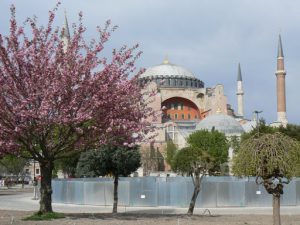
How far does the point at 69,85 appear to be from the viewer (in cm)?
1972

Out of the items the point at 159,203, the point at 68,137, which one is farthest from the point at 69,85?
the point at 159,203

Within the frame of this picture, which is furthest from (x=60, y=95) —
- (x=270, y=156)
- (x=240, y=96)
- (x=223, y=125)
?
(x=240, y=96)

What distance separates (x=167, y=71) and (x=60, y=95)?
104 meters

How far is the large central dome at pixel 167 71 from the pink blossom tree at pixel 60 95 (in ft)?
328

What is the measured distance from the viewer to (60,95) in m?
19.6

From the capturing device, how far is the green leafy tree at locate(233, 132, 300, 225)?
1502 cm

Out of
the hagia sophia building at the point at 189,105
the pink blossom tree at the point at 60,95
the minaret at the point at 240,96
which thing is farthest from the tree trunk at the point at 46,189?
the minaret at the point at 240,96

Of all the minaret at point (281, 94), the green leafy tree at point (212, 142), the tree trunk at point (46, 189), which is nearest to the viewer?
the tree trunk at point (46, 189)

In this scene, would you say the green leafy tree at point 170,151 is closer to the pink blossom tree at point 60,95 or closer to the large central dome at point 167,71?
the large central dome at point 167,71

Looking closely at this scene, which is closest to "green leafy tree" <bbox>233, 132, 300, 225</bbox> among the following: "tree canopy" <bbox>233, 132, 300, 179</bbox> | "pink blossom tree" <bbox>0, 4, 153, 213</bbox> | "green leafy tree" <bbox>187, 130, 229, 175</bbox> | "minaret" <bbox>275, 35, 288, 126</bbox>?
"tree canopy" <bbox>233, 132, 300, 179</bbox>

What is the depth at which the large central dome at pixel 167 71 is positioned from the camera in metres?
122

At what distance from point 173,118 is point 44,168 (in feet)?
310

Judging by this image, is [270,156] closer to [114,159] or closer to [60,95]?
[60,95]

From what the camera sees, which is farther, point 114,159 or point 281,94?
point 281,94
